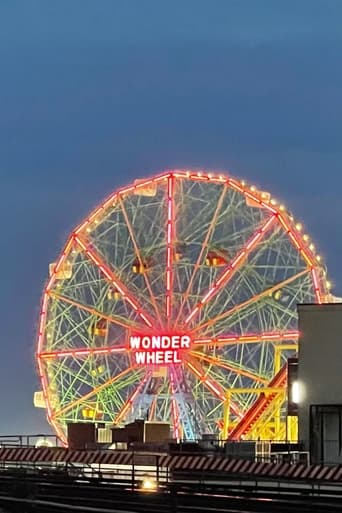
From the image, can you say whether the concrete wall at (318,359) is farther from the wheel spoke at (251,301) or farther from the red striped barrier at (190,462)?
the wheel spoke at (251,301)

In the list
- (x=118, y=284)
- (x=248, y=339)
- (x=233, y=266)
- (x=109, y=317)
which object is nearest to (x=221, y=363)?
(x=248, y=339)

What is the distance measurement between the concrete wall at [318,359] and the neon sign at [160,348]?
17.7m

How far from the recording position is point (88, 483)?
32969 mm

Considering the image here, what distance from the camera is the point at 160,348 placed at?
6912 cm

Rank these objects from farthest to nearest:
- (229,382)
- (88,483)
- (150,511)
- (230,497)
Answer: (229,382) → (88,483) → (230,497) → (150,511)

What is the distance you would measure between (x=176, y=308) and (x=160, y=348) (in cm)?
290

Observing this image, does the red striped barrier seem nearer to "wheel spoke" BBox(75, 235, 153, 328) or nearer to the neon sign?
the neon sign

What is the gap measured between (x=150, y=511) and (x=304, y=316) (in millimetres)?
27302

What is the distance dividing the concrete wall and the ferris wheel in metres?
14.6

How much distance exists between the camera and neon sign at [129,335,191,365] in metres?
69.4

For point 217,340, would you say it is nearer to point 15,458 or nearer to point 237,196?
point 237,196

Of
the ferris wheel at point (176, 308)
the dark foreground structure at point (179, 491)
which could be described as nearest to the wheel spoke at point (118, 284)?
the ferris wheel at point (176, 308)

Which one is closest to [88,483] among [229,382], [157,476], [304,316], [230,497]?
[157,476]

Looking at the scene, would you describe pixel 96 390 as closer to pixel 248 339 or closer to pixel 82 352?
pixel 82 352
